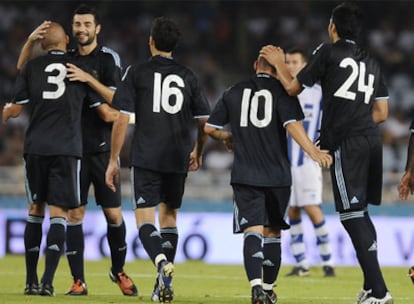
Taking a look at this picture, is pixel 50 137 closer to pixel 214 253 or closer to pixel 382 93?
pixel 382 93

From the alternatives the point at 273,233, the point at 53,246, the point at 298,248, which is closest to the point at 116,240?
the point at 53,246

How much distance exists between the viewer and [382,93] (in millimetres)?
9703

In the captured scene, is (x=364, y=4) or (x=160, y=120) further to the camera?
(x=364, y=4)

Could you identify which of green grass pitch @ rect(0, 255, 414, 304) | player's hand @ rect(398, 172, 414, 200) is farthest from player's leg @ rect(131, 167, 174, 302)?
player's hand @ rect(398, 172, 414, 200)

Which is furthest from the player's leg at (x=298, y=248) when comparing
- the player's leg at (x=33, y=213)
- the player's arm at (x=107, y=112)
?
the player's leg at (x=33, y=213)

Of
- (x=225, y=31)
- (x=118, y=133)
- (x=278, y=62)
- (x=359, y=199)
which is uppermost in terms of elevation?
(x=225, y=31)

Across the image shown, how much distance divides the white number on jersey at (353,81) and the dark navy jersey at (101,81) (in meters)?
2.37

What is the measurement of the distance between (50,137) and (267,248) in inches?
86.4

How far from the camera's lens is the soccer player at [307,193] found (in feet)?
45.3

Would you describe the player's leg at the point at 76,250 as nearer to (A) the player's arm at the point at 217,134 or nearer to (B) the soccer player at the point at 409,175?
(A) the player's arm at the point at 217,134

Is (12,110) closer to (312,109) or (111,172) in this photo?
(111,172)

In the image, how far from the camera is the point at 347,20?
938cm

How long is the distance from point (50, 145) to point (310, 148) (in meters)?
2.43

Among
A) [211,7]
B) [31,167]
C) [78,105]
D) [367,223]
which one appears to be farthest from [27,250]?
[211,7]
